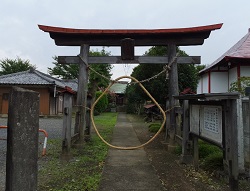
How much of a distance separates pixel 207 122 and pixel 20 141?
11.8ft

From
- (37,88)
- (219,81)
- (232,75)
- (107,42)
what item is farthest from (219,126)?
(37,88)

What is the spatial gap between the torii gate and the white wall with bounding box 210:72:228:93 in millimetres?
7721

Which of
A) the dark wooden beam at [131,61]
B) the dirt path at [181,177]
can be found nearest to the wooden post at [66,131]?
the dark wooden beam at [131,61]

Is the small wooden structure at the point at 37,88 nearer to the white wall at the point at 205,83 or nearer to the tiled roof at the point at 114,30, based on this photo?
the white wall at the point at 205,83

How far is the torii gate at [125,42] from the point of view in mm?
6961

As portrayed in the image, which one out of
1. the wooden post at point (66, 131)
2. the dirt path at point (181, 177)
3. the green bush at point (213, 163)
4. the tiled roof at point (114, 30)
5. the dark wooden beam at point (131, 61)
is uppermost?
the tiled roof at point (114, 30)

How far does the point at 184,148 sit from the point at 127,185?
2.05 metres

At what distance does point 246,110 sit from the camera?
4.75 meters

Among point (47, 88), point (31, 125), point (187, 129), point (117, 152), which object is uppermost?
point (47, 88)

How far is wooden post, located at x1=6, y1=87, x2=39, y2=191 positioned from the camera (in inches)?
75.7

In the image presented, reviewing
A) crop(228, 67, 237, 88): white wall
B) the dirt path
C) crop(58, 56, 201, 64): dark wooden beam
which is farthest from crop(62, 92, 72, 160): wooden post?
crop(228, 67, 237, 88): white wall

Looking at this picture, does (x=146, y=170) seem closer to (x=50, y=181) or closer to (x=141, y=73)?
(x=50, y=181)

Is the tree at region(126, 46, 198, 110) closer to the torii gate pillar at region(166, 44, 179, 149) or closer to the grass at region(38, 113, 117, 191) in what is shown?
the torii gate pillar at region(166, 44, 179, 149)

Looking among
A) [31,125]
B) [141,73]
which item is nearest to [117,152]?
[31,125]
